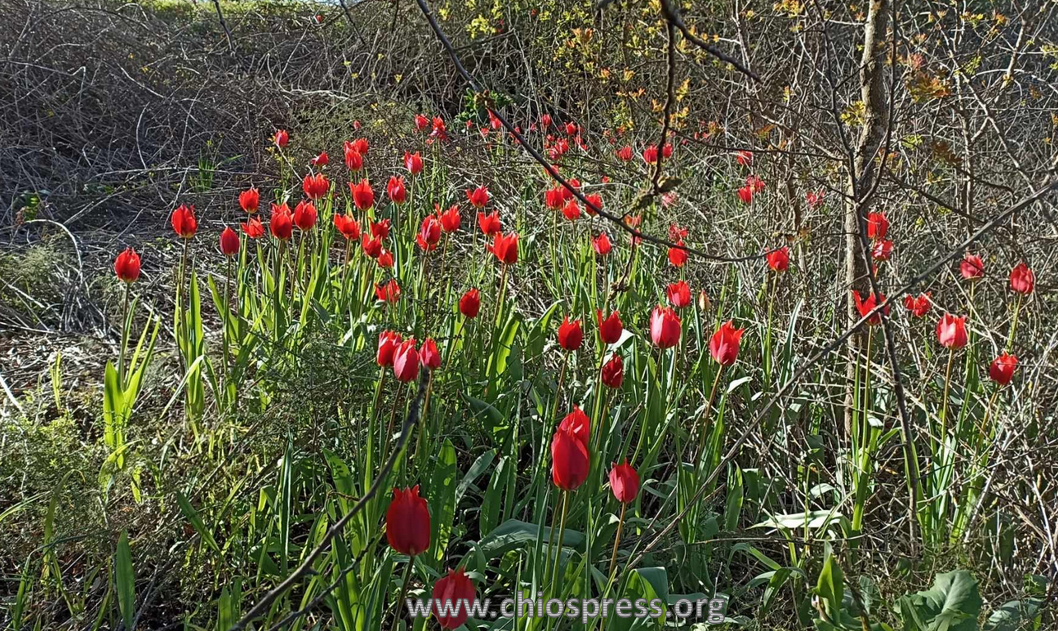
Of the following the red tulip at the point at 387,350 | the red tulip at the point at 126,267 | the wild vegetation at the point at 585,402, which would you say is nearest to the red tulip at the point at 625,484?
the wild vegetation at the point at 585,402

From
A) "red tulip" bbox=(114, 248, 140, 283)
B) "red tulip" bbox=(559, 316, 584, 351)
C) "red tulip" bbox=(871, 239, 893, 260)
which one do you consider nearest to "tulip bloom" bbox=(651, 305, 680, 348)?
"red tulip" bbox=(559, 316, 584, 351)

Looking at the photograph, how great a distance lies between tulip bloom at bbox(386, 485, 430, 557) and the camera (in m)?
1.12

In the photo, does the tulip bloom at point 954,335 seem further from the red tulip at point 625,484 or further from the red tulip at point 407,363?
the red tulip at point 407,363

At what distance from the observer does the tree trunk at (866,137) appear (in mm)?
2258

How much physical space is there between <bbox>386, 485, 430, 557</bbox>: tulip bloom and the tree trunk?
147 centimetres

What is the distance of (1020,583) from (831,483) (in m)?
Answer: 0.43

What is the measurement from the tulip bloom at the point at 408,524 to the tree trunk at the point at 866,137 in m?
1.47

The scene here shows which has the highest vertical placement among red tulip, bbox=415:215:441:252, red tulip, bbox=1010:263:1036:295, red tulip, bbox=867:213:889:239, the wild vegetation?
red tulip, bbox=415:215:441:252

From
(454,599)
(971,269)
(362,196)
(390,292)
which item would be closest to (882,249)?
(971,269)

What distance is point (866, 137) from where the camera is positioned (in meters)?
2.30

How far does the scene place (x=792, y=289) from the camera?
301 cm

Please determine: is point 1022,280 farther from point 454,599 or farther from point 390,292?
point 454,599

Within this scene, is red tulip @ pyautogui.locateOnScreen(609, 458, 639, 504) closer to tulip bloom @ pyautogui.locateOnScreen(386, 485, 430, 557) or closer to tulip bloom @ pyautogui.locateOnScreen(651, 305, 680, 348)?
tulip bloom @ pyautogui.locateOnScreen(386, 485, 430, 557)

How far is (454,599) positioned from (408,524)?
4.5 inches
